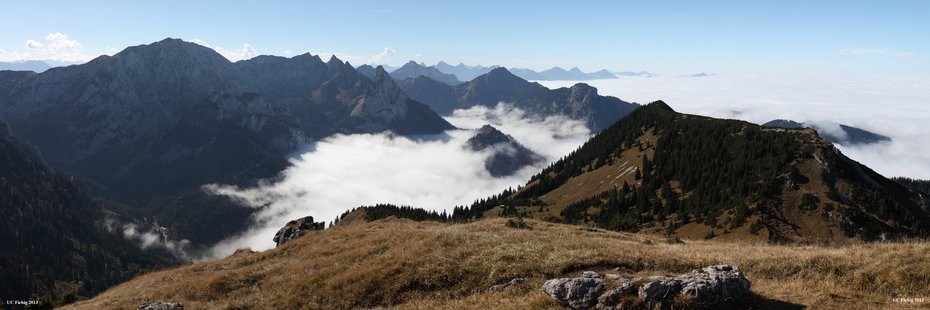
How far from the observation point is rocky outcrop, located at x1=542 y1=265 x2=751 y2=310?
64.2 ft

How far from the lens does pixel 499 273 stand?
28281 millimetres

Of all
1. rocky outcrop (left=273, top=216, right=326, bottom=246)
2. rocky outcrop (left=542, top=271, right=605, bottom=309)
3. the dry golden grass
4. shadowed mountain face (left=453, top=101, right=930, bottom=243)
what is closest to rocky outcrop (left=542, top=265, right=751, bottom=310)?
rocky outcrop (left=542, top=271, right=605, bottom=309)

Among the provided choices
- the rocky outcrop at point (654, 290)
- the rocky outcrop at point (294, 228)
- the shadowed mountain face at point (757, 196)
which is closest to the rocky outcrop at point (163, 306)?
the rocky outcrop at point (654, 290)

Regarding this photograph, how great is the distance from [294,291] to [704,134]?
198 metres

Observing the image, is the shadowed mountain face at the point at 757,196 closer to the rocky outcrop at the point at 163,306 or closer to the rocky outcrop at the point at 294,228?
the rocky outcrop at the point at 294,228

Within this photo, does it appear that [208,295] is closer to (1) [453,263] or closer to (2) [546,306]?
(1) [453,263]

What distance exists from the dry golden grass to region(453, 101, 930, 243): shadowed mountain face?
84.2m

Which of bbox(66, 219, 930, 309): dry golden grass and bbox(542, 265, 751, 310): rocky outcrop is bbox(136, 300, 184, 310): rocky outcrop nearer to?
bbox(66, 219, 930, 309): dry golden grass

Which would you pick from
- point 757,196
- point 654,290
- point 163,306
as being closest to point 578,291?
point 654,290

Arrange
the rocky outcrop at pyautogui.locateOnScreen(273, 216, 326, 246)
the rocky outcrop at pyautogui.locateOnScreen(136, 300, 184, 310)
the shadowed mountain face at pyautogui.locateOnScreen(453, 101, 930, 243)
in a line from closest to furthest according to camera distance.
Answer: the rocky outcrop at pyautogui.locateOnScreen(136, 300, 184, 310), the rocky outcrop at pyautogui.locateOnScreen(273, 216, 326, 246), the shadowed mountain face at pyautogui.locateOnScreen(453, 101, 930, 243)

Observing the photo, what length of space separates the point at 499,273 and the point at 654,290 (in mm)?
10433

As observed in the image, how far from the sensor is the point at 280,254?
174 feet

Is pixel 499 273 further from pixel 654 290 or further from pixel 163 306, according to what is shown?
pixel 163 306

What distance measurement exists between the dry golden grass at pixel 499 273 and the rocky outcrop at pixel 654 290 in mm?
1051
